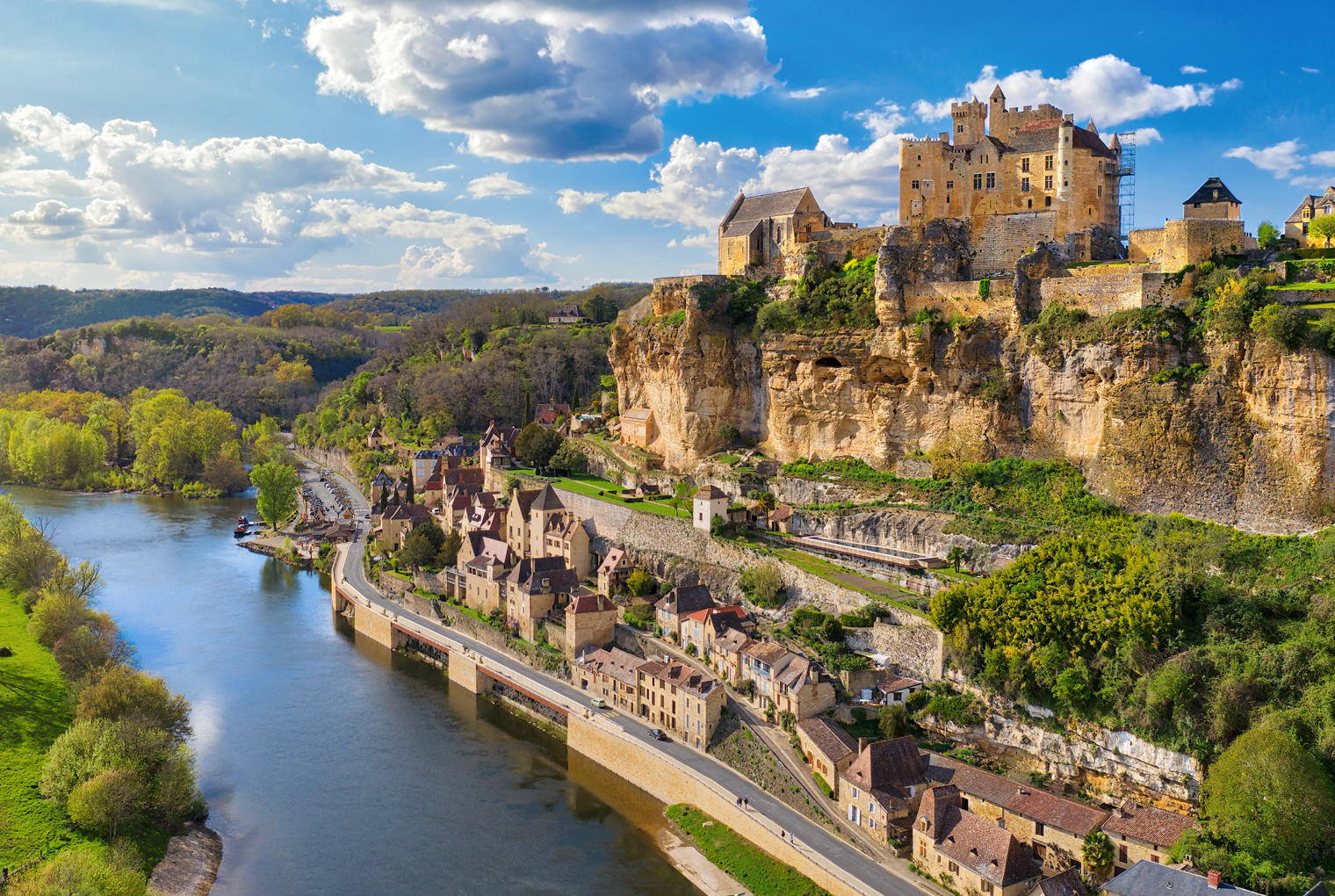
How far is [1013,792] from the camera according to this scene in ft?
58.3

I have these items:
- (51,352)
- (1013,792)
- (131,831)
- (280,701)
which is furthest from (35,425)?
(1013,792)

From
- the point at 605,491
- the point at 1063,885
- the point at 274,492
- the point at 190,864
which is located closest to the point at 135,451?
the point at 274,492

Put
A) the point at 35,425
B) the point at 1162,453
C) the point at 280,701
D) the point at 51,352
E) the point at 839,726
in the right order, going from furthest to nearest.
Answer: the point at 51,352, the point at 35,425, the point at 280,701, the point at 1162,453, the point at 839,726

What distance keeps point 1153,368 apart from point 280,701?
84.2ft

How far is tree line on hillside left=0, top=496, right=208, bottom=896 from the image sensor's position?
16.5 metres

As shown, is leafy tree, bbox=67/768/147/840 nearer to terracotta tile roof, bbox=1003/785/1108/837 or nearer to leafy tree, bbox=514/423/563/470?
terracotta tile roof, bbox=1003/785/1108/837

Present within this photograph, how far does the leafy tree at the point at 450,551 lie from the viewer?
36375mm

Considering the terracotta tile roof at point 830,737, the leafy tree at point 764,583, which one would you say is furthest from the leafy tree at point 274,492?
the terracotta tile roof at point 830,737

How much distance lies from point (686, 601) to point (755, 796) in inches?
291

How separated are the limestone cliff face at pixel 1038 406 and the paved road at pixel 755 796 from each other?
11366 mm

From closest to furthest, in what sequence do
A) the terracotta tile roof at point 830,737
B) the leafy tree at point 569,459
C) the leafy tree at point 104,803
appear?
the leafy tree at point 104,803, the terracotta tile roof at point 830,737, the leafy tree at point 569,459

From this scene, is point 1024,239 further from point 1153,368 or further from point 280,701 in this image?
point 280,701

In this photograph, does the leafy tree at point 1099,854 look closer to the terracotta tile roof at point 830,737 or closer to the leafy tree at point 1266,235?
the terracotta tile roof at point 830,737

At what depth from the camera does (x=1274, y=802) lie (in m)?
14.8
